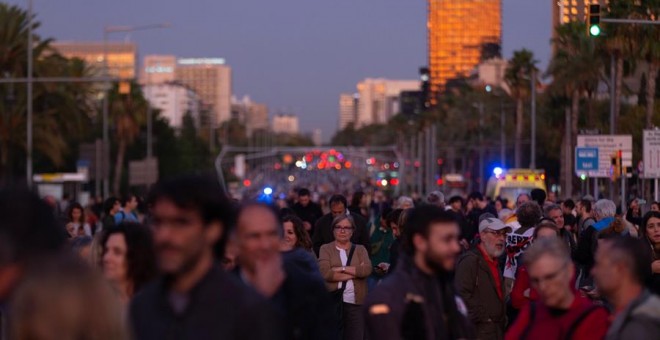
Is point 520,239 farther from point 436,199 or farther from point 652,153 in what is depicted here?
point 652,153

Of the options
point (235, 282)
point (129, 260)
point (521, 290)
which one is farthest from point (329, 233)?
point (235, 282)

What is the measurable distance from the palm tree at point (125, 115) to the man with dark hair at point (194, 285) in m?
83.7

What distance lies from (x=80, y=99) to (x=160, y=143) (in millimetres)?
37910

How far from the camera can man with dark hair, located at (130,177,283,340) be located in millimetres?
5207

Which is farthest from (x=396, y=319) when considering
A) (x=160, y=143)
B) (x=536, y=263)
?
(x=160, y=143)

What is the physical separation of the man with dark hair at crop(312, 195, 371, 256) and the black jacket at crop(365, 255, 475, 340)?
9.04 m

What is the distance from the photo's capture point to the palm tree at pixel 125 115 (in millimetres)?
89438

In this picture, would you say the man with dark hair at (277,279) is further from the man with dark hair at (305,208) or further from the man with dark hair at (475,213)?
the man with dark hair at (305,208)

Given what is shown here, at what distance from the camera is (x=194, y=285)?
17.3 feet

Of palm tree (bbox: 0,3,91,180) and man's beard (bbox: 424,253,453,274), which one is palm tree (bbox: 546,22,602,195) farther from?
man's beard (bbox: 424,253,453,274)

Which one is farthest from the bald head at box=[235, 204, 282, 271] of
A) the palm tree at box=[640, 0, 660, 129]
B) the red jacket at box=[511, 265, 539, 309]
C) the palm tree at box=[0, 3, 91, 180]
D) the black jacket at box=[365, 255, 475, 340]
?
the palm tree at box=[0, 3, 91, 180]

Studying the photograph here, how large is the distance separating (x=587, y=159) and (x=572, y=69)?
791 inches

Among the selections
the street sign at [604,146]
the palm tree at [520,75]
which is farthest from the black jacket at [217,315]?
the palm tree at [520,75]

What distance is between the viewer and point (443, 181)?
9419 cm
